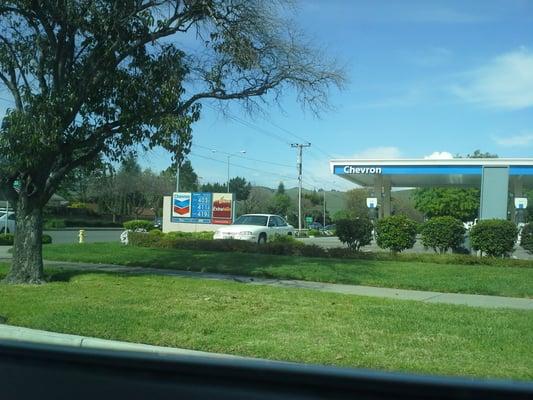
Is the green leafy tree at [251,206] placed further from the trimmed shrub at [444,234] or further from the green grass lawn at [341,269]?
Result: the green grass lawn at [341,269]

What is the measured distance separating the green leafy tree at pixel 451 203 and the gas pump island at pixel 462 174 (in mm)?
36953

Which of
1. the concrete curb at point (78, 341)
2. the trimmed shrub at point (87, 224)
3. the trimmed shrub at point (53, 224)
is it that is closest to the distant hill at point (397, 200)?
the trimmed shrub at point (87, 224)

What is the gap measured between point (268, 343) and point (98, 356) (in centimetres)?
477

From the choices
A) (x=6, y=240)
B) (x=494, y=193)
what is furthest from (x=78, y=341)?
(x=6, y=240)

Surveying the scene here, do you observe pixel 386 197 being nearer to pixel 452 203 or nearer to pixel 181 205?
pixel 181 205

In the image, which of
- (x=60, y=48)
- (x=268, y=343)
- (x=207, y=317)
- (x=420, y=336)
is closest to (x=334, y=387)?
(x=268, y=343)

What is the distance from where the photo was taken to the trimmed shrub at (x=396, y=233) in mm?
20094

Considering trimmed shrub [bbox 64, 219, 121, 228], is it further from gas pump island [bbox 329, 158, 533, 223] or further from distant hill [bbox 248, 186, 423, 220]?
gas pump island [bbox 329, 158, 533, 223]

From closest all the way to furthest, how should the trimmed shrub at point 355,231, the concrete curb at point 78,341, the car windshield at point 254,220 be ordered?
1. the concrete curb at point 78,341
2. the trimmed shrub at point 355,231
3. the car windshield at point 254,220

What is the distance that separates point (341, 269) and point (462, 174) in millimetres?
16279

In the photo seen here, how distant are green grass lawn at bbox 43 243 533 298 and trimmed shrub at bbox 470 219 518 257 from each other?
219 cm

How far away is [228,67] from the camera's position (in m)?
13.7

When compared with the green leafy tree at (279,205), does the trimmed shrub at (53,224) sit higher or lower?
lower

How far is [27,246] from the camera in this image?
12633 mm
